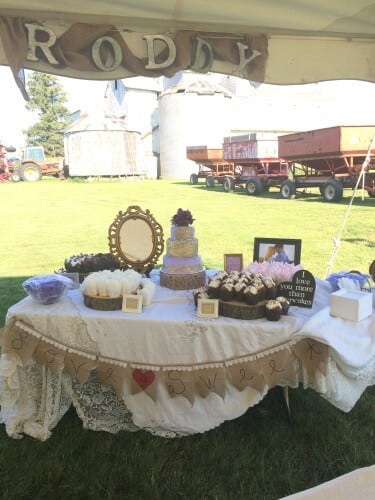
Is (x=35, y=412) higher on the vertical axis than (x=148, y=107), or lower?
lower

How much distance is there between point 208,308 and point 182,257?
1.37 feet

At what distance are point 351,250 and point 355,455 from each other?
4.62 meters

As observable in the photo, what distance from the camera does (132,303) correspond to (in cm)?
204

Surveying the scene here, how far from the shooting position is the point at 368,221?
841cm

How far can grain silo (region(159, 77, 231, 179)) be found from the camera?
21000 mm

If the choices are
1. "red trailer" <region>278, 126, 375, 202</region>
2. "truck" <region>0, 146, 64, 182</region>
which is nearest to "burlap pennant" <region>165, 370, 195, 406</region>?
"red trailer" <region>278, 126, 375, 202</region>

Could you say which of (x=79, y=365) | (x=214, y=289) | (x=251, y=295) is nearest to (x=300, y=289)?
(x=251, y=295)

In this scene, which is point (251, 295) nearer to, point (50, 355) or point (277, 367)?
point (277, 367)

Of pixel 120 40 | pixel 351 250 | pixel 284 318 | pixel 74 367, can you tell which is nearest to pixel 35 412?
pixel 74 367

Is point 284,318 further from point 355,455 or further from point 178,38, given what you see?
point 178,38

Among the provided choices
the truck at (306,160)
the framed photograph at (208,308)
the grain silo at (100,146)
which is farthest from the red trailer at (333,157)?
the grain silo at (100,146)

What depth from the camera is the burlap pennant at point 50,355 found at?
2.04m

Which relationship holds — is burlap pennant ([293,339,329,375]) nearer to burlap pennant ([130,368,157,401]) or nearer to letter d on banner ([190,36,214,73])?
burlap pennant ([130,368,157,401])

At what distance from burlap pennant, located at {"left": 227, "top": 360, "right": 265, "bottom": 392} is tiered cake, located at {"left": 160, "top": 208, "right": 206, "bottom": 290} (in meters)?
0.52
